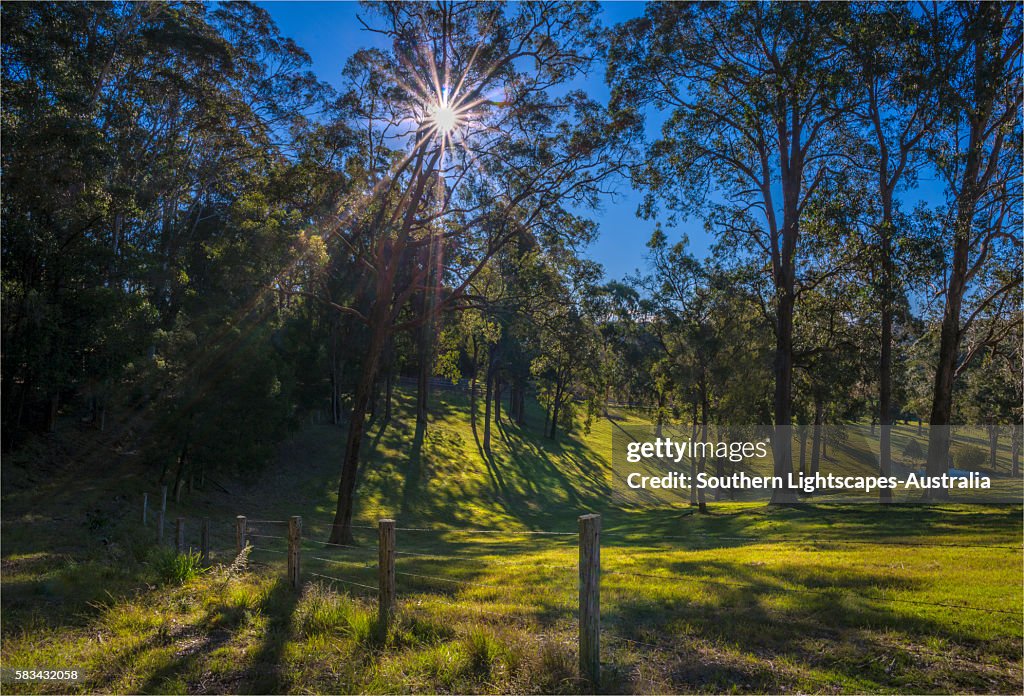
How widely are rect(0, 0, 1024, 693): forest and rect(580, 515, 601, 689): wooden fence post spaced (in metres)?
0.27

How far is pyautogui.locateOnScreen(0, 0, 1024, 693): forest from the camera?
20.2 feet

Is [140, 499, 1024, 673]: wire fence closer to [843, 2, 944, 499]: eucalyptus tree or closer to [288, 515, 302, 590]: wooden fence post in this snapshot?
[288, 515, 302, 590]: wooden fence post

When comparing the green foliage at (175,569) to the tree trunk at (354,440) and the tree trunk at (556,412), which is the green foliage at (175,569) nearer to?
the tree trunk at (354,440)

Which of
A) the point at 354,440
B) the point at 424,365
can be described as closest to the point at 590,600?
the point at 354,440

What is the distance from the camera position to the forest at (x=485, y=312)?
20.2 feet

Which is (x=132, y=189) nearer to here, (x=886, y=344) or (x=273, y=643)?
(x=273, y=643)

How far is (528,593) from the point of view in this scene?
8430 mm

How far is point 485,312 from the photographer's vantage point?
742 inches

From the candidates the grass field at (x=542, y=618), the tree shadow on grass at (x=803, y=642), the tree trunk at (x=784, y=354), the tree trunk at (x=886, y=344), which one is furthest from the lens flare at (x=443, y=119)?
the tree shadow on grass at (x=803, y=642)

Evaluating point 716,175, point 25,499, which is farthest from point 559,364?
point 25,499

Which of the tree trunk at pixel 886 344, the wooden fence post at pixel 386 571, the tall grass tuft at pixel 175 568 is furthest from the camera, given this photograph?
the tree trunk at pixel 886 344

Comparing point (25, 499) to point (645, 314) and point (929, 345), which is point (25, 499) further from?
point (929, 345)

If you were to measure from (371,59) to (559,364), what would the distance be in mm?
10600

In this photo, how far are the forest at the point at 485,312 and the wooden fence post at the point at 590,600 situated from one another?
0.27 meters
